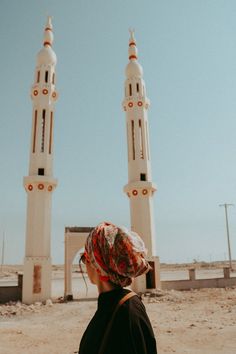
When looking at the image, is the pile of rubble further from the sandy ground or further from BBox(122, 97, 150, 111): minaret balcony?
BBox(122, 97, 150, 111): minaret balcony

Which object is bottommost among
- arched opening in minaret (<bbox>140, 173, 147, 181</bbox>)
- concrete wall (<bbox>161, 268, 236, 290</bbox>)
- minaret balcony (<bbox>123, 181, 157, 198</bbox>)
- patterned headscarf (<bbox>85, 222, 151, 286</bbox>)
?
concrete wall (<bbox>161, 268, 236, 290</bbox>)

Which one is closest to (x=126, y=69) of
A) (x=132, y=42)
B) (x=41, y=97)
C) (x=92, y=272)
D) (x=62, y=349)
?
(x=132, y=42)

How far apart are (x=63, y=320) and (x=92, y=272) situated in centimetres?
1366

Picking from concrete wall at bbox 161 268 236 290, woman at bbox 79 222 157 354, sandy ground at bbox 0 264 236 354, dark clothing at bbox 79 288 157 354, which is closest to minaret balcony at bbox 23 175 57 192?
sandy ground at bbox 0 264 236 354

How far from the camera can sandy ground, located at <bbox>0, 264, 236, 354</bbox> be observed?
9.73 m

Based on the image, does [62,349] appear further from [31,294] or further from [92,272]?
[31,294]

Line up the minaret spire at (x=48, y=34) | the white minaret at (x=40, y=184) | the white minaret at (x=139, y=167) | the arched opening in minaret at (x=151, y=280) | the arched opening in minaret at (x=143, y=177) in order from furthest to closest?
the minaret spire at (x=48, y=34), the arched opening in minaret at (x=143, y=177), the white minaret at (x=139, y=167), the arched opening in minaret at (x=151, y=280), the white minaret at (x=40, y=184)

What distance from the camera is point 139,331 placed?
77.7 inches

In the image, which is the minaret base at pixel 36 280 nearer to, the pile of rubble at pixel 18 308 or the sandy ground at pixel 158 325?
the pile of rubble at pixel 18 308

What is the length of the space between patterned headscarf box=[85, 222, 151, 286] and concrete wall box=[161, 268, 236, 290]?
908 inches

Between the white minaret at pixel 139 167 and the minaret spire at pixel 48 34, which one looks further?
the minaret spire at pixel 48 34

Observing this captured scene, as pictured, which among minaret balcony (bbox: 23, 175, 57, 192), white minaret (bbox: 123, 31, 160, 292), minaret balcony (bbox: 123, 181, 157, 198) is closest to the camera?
minaret balcony (bbox: 23, 175, 57, 192)

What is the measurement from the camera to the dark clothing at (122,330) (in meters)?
1.95

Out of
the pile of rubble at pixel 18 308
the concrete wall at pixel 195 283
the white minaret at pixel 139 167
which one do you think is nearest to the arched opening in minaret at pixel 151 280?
the white minaret at pixel 139 167
